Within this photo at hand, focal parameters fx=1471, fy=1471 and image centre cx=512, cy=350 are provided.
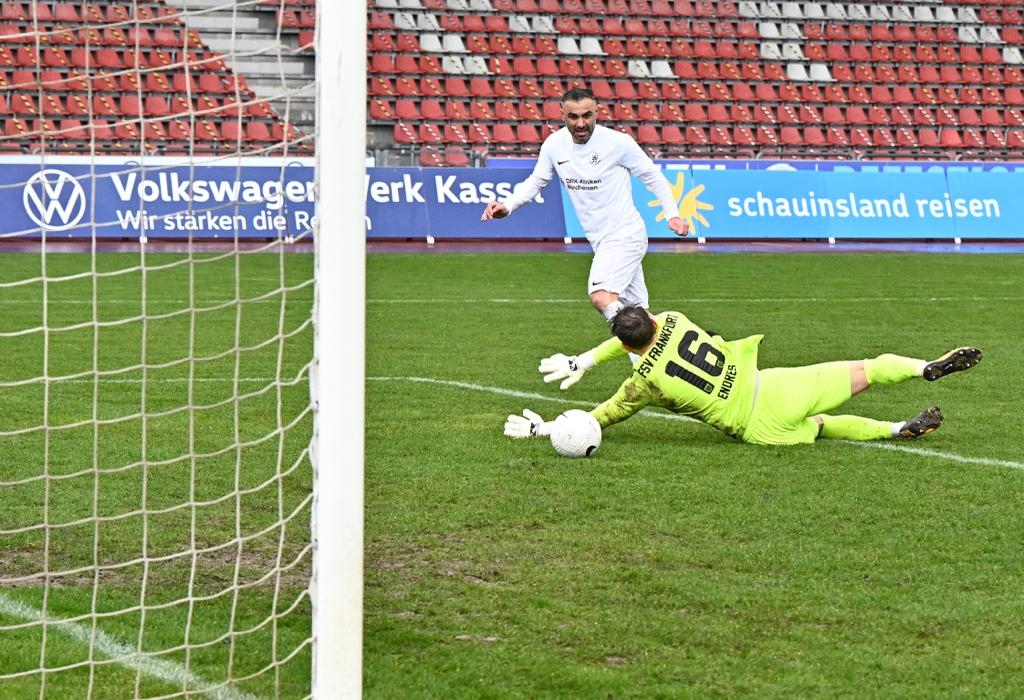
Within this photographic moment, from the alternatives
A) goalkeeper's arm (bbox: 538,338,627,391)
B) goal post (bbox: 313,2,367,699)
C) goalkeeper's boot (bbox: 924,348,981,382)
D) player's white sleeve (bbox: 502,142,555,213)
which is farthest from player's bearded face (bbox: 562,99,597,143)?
goal post (bbox: 313,2,367,699)

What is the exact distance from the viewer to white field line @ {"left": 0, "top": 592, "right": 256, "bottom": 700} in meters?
3.79

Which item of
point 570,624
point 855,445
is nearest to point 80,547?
point 570,624

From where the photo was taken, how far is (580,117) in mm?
8836

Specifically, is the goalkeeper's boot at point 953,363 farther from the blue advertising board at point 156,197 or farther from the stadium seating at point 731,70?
the stadium seating at point 731,70

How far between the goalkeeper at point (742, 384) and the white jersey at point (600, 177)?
205cm

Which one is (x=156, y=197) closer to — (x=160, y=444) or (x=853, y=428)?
(x=160, y=444)

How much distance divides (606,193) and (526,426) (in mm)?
2221

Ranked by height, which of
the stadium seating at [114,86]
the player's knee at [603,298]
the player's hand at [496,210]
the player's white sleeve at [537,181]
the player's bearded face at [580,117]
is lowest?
the player's knee at [603,298]

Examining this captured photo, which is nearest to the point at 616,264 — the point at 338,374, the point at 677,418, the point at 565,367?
the point at 677,418

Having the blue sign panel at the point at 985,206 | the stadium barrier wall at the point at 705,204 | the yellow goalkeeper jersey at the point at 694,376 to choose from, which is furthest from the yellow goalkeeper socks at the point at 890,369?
the blue sign panel at the point at 985,206

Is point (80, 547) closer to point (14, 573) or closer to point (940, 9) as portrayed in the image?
point (14, 573)

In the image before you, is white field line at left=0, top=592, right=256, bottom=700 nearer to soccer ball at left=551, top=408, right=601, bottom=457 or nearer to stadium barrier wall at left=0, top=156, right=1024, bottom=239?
soccer ball at left=551, top=408, right=601, bottom=457

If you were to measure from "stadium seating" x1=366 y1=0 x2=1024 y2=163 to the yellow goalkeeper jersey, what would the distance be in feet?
67.5

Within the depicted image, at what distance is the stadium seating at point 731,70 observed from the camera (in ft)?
97.3
